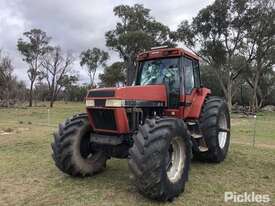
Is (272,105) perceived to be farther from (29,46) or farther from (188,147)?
(188,147)

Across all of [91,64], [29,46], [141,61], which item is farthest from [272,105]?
[141,61]

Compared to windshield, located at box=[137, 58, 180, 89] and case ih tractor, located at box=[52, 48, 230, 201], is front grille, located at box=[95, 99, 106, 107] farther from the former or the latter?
windshield, located at box=[137, 58, 180, 89]

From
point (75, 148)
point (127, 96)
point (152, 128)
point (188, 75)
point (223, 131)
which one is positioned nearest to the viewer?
point (152, 128)

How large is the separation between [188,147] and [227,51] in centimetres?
2555

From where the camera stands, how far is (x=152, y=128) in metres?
4.88

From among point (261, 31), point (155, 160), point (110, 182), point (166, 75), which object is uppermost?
point (261, 31)

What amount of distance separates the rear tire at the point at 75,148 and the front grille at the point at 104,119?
Answer: 0.41m

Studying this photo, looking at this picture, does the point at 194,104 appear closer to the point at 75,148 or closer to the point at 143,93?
the point at 143,93

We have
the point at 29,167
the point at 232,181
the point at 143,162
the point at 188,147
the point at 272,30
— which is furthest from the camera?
the point at 272,30

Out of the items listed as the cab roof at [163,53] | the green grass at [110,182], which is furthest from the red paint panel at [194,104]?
the green grass at [110,182]

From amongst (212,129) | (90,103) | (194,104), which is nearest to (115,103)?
(90,103)

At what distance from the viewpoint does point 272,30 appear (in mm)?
28812

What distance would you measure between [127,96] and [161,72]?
Result: 1.50 metres

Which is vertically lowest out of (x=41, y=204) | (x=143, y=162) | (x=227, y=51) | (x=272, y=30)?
(x=41, y=204)
